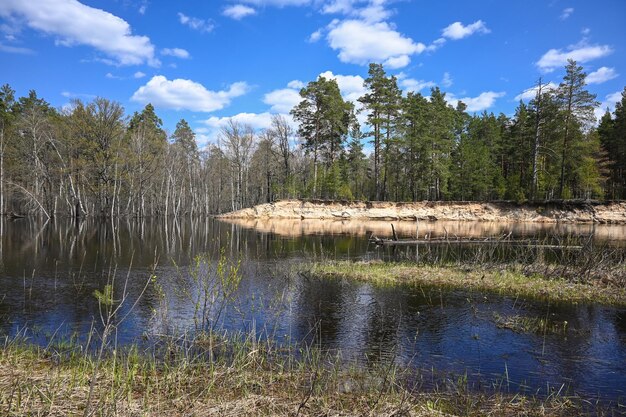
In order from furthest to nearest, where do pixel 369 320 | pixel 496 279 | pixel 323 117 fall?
pixel 323 117, pixel 496 279, pixel 369 320

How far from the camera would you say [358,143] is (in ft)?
255

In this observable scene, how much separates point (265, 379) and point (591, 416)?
17.4 ft

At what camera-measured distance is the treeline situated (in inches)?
2099

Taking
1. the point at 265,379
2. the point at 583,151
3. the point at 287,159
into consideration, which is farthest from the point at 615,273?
the point at 287,159

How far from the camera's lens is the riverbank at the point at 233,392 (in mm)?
5035

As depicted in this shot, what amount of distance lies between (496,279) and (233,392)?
13.2 metres

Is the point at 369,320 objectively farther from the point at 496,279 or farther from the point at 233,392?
the point at 496,279

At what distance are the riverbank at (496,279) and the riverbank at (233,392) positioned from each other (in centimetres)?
825

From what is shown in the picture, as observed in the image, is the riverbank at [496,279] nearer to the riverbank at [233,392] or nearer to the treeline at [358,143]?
the riverbank at [233,392]

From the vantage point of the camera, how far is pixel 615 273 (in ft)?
50.6

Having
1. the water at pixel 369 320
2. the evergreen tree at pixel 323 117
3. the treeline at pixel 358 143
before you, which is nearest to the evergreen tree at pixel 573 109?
the treeline at pixel 358 143

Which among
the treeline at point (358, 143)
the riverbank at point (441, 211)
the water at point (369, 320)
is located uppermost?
the treeline at point (358, 143)

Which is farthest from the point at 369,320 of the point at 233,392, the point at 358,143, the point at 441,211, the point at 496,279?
the point at 358,143

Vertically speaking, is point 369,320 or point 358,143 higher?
point 358,143
